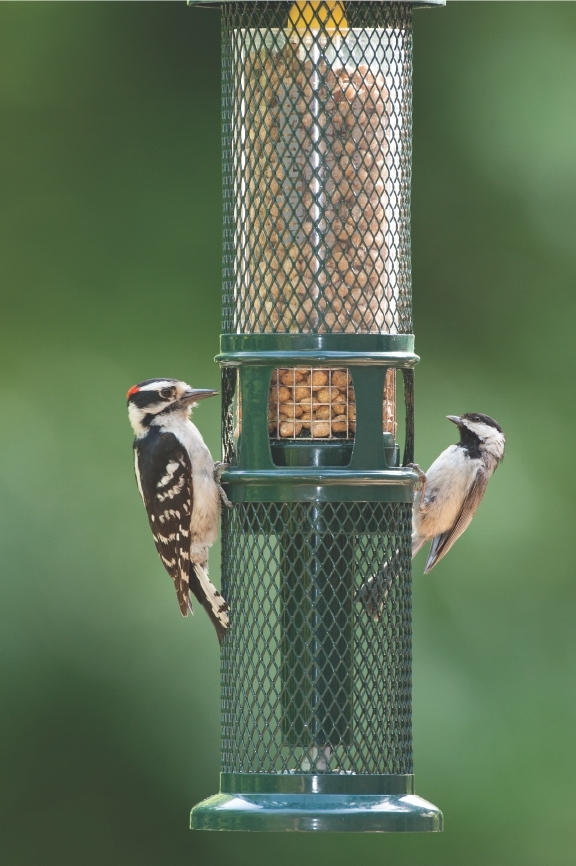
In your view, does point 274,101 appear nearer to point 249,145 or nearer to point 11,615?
point 249,145

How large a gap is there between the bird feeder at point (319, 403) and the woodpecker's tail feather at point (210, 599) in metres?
0.06

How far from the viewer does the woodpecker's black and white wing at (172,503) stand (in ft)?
25.6

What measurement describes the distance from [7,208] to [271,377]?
5140mm

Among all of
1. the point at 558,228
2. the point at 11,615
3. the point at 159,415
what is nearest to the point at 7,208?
the point at 11,615

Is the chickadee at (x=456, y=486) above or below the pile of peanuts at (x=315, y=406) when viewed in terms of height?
below

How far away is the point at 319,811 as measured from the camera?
6656 millimetres

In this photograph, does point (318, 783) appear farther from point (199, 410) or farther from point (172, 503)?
point (199, 410)

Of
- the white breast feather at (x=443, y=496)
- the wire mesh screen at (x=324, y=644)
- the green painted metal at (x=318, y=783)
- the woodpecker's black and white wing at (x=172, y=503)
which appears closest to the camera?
the green painted metal at (x=318, y=783)

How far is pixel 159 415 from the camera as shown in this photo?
321 inches

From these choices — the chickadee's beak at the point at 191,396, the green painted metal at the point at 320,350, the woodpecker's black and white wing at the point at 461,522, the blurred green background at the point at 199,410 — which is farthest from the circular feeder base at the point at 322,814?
the blurred green background at the point at 199,410

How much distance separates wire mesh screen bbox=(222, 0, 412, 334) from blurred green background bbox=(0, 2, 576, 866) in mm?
3442

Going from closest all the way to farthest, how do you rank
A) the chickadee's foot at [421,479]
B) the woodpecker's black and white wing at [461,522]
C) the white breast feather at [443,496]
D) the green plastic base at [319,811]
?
the green plastic base at [319,811] → the chickadee's foot at [421,479] → the white breast feather at [443,496] → the woodpecker's black and white wing at [461,522]

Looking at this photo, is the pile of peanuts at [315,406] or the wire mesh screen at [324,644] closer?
the wire mesh screen at [324,644]

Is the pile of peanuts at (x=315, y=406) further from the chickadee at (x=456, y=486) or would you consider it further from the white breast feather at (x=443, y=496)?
the white breast feather at (x=443, y=496)
